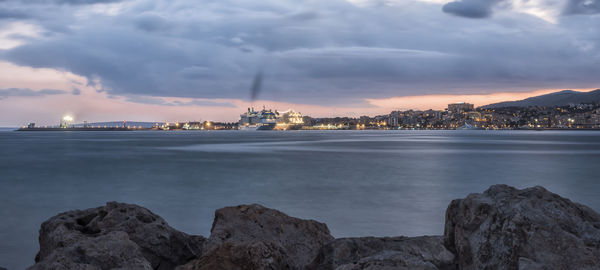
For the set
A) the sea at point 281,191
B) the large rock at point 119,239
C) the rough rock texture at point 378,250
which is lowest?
the sea at point 281,191

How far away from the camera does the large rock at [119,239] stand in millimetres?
3045

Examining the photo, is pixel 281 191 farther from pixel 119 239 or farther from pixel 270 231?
pixel 119 239

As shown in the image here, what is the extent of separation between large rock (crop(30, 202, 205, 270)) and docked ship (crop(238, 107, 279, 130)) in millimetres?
165275

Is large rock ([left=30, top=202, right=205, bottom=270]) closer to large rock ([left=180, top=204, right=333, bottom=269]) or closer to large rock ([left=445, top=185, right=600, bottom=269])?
large rock ([left=180, top=204, right=333, bottom=269])

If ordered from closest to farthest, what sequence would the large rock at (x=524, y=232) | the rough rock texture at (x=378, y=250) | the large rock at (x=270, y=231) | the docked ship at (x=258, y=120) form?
the large rock at (x=524, y=232) < the rough rock texture at (x=378, y=250) < the large rock at (x=270, y=231) < the docked ship at (x=258, y=120)

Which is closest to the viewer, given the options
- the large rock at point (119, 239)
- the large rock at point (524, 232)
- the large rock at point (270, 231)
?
the large rock at point (524, 232)

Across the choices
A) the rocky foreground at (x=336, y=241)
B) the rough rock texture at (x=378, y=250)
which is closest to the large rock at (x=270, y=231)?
the rocky foreground at (x=336, y=241)

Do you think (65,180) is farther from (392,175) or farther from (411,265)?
(411,265)

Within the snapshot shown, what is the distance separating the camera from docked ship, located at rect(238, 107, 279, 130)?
17112cm

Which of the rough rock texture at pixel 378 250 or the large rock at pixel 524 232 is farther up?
the large rock at pixel 524 232

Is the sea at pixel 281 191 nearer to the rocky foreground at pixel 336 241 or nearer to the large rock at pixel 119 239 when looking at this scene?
the large rock at pixel 119 239

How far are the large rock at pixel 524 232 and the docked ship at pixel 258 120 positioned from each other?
167 metres

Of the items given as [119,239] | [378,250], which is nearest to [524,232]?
[378,250]

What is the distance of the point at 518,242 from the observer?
8.94 ft
